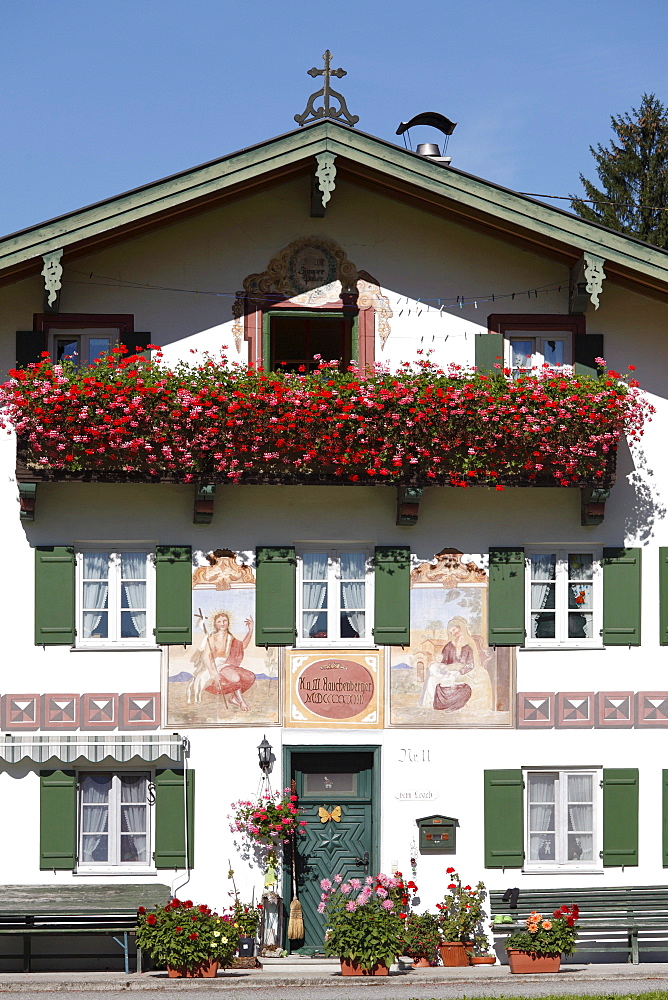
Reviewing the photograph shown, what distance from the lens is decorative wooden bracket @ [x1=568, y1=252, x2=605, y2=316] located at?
16.7 m

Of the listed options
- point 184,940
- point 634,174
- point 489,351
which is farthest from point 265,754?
point 634,174

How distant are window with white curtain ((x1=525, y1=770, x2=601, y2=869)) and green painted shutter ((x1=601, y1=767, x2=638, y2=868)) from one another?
15 cm

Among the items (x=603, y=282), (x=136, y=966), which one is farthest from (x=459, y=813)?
(x=603, y=282)

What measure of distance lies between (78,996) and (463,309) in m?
9.03

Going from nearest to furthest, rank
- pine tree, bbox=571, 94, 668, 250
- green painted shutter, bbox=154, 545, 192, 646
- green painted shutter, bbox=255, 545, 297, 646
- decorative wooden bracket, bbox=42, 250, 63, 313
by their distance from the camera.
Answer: decorative wooden bracket, bbox=42, 250, 63, 313 → green painted shutter, bbox=154, 545, 192, 646 → green painted shutter, bbox=255, 545, 297, 646 → pine tree, bbox=571, 94, 668, 250

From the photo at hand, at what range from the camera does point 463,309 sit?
17391mm

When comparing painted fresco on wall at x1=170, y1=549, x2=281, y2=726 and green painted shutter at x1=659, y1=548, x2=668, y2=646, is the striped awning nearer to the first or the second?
painted fresco on wall at x1=170, y1=549, x2=281, y2=726

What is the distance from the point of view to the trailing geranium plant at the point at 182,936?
1567cm

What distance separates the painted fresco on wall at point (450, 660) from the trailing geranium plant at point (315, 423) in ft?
4.60

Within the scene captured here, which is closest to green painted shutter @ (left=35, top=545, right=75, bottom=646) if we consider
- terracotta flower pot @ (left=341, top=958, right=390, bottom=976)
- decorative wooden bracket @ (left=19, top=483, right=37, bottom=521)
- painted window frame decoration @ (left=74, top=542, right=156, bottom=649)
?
painted window frame decoration @ (left=74, top=542, right=156, bottom=649)

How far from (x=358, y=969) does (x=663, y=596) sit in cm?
570

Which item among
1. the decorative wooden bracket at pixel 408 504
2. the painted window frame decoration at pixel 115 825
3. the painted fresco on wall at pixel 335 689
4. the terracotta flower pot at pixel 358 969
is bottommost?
the terracotta flower pot at pixel 358 969

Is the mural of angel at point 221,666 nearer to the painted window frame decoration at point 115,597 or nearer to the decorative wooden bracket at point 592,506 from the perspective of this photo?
the painted window frame decoration at point 115,597

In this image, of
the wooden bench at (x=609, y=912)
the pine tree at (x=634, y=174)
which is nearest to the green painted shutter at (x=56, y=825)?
the wooden bench at (x=609, y=912)
